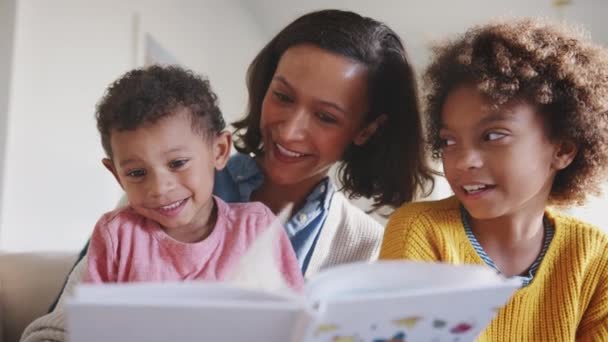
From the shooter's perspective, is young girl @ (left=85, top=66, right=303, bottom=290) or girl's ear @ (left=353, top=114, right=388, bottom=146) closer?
young girl @ (left=85, top=66, right=303, bottom=290)

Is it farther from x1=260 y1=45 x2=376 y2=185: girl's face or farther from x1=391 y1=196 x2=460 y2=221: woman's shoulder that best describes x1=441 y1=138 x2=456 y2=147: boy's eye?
x1=260 y1=45 x2=376 y2=185: girl's face

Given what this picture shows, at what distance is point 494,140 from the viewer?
1112 millimetres

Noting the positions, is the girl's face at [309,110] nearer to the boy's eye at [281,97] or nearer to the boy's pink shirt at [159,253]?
the boy's eye at [281,97]

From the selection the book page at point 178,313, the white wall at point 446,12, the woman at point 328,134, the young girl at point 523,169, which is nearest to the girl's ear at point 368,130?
the woman at point 328,134

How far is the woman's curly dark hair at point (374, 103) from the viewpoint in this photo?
4.60 feet

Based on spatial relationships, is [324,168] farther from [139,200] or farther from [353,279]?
[353,279]

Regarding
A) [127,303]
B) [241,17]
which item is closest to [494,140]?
[127,303]

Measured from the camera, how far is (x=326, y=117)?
4.42ft

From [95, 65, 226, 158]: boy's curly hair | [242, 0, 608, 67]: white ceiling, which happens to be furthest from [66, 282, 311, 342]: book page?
[242, 0, 608, 67]: white ceiling

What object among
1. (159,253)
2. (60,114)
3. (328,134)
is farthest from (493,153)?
(60,114)

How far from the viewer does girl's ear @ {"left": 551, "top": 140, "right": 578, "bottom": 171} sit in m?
1.19

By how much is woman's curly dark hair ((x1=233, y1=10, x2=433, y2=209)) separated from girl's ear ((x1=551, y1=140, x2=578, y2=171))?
38cm

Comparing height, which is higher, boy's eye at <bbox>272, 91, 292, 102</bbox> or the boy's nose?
boy's eye at <bbox>272, 91, 292, 102</bbox>

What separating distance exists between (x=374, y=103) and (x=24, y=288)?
95cm
